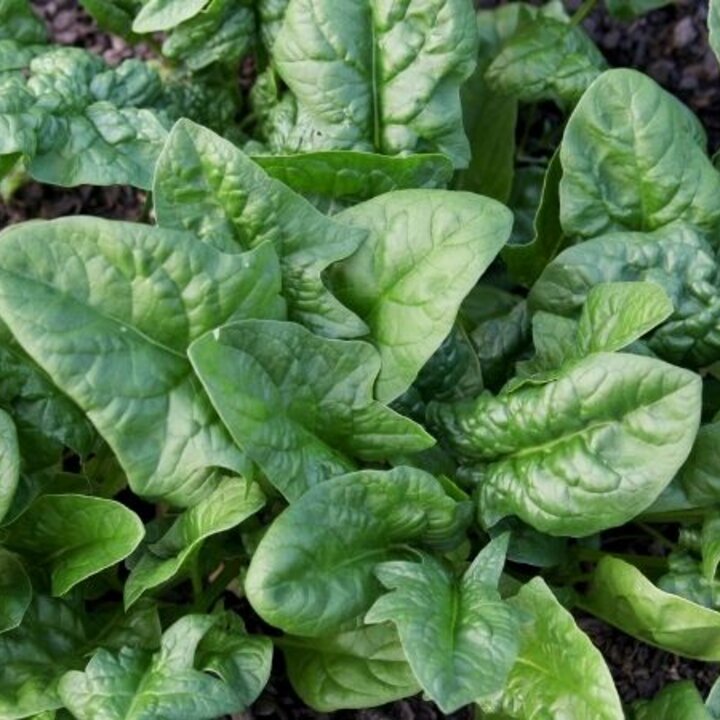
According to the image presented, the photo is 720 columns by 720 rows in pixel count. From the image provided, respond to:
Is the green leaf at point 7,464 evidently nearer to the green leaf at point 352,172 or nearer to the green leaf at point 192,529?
the green leaf at point 192,529

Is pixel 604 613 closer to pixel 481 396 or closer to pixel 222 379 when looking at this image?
pixel 481 396

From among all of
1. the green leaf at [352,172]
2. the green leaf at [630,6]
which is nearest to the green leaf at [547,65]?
the green leaf at [630,6]

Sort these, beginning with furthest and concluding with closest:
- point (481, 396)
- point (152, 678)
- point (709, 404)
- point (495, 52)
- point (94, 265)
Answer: point (495, 52)
point (709, 404)
point (481, 396)
point (152, 678)
point (94, 265)

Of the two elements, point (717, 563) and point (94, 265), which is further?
point (717, 563)

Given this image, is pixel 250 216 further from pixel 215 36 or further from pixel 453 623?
pixel 453 623

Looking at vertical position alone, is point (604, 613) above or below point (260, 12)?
below

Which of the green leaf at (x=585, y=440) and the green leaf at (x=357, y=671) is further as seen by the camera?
the green leaf at (x=357, y=671)

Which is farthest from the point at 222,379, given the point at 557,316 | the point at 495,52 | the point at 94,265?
the point at 495,52
